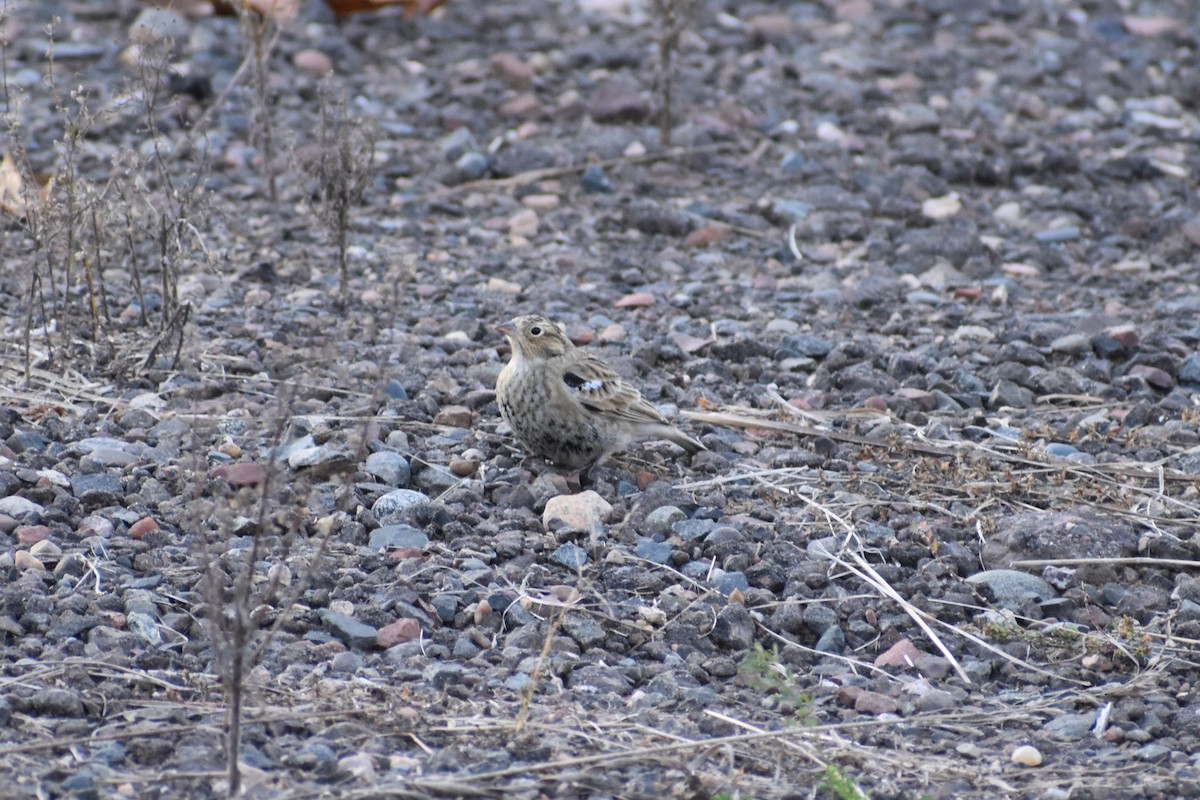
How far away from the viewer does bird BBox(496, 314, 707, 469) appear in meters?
6.38

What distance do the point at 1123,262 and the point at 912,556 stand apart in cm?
442

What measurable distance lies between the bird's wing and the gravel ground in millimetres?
294

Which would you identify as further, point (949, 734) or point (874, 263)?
point (874, 263)

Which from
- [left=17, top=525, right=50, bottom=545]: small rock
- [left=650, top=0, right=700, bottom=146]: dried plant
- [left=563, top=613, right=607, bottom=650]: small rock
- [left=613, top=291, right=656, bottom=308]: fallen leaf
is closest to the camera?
[left=563, top=613, right=607, bottom=650]: small rock

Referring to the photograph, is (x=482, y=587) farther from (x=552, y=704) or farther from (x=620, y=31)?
(x=620, y=31)

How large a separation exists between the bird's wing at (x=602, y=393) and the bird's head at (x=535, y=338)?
98mm

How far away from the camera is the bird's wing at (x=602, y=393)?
644 centimetres

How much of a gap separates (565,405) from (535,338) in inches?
16.2

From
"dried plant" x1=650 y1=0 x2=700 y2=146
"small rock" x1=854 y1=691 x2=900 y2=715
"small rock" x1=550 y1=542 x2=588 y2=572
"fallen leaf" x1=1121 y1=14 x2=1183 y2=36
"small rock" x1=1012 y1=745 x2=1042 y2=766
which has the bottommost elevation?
"small rock" x1=854 y1=691 x2=900 y2=715

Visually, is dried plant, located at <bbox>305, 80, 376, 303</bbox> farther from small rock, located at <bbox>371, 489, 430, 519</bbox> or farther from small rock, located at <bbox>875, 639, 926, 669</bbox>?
small rock, located at <bbox>875, 639, 926, 669</bbox>

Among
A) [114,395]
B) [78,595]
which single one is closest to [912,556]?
[78,595]

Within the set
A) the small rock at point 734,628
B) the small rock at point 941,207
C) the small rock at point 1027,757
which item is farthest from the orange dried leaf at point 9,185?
the small rock at point 1027,757

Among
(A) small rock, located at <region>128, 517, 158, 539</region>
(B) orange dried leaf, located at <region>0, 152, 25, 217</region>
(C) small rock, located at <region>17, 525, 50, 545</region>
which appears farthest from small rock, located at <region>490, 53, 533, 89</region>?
(C) small rock, located at <region>17, 525, 50, 545</region>

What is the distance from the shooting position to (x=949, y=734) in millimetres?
4719
